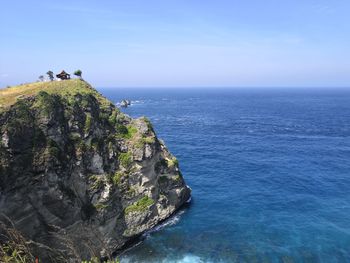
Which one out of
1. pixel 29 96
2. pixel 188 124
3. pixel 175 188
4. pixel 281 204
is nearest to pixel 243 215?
pixel 281 204

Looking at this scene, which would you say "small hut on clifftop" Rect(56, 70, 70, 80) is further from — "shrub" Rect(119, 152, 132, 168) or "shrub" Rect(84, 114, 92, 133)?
"shrub" Rect(119, 152, 132, 168)

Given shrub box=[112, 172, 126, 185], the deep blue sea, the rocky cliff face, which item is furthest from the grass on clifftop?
the deep blue sea

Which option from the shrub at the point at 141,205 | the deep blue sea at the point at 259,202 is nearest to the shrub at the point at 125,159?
the shrub at the point at 141,205

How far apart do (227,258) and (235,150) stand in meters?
58.6

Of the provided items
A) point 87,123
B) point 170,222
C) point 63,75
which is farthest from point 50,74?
point 170,222

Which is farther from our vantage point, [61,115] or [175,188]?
[175,188]

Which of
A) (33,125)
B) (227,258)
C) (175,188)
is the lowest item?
(227,258)

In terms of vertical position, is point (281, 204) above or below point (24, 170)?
below

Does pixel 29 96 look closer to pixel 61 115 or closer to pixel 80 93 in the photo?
pixel 61 115

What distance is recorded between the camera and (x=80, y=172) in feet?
174

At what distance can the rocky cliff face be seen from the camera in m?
45.3

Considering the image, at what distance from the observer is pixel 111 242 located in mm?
53156

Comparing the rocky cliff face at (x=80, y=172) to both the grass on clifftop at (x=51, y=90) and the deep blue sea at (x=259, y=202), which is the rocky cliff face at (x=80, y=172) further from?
the deep blue sea at (x=259, y=202)

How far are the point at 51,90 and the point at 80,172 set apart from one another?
16.1 meters
